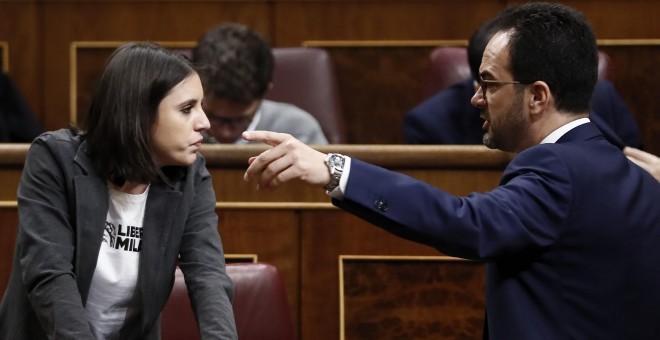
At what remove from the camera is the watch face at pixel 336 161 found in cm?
A: 96

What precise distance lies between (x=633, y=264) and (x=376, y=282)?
628 mm

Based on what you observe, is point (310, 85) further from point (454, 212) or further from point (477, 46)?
point (454, 212)

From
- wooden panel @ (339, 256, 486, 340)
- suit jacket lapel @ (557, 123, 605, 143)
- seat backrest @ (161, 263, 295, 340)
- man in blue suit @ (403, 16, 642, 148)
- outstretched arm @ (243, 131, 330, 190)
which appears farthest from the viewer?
man in blue suit @ (403, 16, 642, 148)

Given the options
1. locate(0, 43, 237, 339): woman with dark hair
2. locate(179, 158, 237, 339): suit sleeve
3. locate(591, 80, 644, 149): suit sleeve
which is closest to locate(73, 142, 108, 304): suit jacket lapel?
locate(0, 43, 237, 339): woman with dark hair

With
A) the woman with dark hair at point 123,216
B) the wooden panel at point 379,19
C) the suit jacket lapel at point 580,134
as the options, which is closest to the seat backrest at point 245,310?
the woman with dark hair at point 123,216

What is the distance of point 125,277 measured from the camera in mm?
1257

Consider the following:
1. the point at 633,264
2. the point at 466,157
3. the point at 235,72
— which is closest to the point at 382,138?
the point at 235,72

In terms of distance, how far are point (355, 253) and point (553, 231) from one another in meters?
0.66

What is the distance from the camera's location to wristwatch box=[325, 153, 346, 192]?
957 millimetres

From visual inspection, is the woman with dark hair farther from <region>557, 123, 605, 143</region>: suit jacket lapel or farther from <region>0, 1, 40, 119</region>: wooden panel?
<region>0, 1, 40, 119</region>: wooden panel

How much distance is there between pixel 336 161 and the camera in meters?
0.96

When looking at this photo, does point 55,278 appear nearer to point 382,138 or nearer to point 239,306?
point 239,306

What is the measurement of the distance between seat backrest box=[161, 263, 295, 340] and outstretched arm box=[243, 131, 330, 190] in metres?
0.47

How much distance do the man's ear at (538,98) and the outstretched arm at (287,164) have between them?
257 mm
